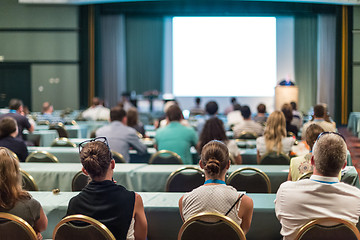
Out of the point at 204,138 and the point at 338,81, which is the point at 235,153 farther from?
the point at 338,81

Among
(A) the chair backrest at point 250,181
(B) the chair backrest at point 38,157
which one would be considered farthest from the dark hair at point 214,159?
(B) the chair backrest at point 38,157

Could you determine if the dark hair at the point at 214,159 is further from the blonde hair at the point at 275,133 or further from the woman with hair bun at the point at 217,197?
the blonde hair at the point at 275,133

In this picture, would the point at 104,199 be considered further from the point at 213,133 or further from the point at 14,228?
the point at 213,133

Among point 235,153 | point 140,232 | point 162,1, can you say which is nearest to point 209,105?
point 235,153

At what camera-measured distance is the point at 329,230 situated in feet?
8.86

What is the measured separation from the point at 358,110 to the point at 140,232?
→ 1692cm

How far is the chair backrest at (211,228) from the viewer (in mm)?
2725

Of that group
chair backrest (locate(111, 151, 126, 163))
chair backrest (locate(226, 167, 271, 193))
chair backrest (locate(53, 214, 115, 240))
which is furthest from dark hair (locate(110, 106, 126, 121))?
chair backrest (locate(53, 214, 115, 240))

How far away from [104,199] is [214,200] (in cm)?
59

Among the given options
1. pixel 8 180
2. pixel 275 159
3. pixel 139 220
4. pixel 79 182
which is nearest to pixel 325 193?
pixel 139 220

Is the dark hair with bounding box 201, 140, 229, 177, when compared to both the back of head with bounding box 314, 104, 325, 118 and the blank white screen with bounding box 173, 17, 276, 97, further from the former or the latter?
the blank white screen with bounding box 173, 17, 276, 97

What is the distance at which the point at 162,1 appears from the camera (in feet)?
61.9

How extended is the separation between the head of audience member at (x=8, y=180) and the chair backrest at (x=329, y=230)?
154 centimetres

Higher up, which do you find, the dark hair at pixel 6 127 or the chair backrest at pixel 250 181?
the dark hair at pixel 6 127
